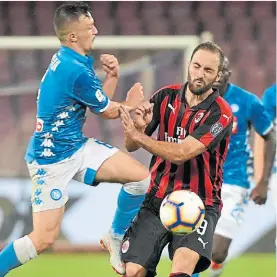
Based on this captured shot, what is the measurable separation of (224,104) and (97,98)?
762 millimetres

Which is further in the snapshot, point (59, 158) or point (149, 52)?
point (149, 52)

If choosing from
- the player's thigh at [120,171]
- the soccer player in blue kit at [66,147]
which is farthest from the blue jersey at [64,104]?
the player's thigh at [120,171]

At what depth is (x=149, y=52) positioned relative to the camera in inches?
332

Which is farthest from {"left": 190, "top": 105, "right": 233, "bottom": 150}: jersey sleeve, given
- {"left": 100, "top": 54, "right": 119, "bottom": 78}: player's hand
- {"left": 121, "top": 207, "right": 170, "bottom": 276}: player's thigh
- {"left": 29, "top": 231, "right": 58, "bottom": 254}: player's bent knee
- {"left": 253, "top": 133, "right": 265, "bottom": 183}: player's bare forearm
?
{"left": 253, "top": 133, "right": 265, "bottom": 183}: player's bare forearm

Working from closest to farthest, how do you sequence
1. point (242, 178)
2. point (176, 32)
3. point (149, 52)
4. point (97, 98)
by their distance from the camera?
point (97, 98), point (242, 178), point (149, 52), point (176, 32)

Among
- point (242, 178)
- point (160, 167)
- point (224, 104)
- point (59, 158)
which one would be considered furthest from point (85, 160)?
point (242, 178)

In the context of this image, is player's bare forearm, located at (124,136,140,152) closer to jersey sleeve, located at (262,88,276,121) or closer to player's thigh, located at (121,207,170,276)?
player's thigh, located at (121,207,170,276)

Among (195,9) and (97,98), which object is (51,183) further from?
(195,9)

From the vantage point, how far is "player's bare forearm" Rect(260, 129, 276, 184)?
667 cm

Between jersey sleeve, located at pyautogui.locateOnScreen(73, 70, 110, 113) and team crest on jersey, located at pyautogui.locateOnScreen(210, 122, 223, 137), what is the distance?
74cm

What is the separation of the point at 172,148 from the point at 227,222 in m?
1.81

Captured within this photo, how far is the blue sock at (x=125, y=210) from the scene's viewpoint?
18.4 ft

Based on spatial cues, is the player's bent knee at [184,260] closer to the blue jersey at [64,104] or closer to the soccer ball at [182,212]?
the soccer ball at [182,212]

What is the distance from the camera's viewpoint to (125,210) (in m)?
5.63
